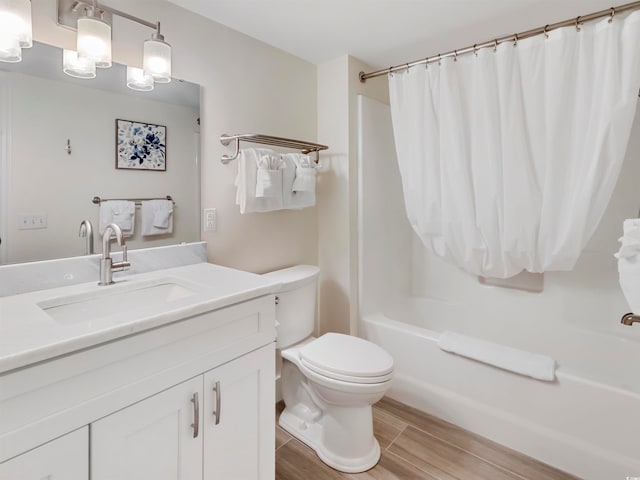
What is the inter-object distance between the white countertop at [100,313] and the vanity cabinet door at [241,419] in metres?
0.23

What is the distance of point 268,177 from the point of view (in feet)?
5.65

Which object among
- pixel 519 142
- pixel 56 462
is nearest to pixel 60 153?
pixel 56 462

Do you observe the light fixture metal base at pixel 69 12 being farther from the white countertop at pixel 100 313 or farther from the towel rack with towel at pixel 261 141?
the white countertop at pixel 100 313

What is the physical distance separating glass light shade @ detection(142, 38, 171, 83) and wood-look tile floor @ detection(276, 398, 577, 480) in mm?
1822

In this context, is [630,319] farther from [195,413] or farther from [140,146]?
[140,146]

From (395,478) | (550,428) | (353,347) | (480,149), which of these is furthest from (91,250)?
(550,428)

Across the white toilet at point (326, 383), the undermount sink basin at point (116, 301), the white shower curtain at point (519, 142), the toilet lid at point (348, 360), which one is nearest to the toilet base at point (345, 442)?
the white toilet at point (326, 383)

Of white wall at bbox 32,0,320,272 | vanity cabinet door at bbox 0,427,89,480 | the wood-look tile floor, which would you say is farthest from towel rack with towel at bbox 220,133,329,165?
the wood-look tile floor

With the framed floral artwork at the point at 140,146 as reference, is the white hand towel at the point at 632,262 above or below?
below

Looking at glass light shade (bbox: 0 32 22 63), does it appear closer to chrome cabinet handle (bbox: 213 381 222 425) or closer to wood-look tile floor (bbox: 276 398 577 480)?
chrome cabinet handle (bbox: 213 381 222 425)

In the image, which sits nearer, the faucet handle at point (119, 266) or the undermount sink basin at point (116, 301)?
the undermount sink basin at point (116, 301)

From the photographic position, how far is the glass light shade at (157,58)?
138cm

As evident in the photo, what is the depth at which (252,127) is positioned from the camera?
190 cm

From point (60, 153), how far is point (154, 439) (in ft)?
3.45
